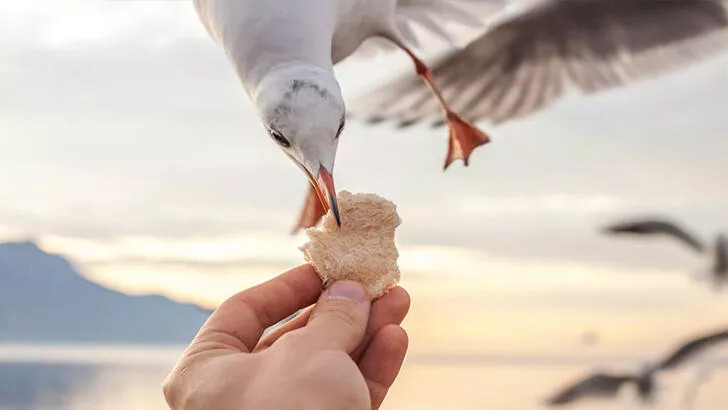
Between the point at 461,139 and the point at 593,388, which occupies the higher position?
the point at 461,139

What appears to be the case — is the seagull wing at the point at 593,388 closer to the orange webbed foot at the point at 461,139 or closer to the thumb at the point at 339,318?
the orange webbed foot at the point at 461,139

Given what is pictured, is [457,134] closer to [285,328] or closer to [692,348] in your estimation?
[285,328]

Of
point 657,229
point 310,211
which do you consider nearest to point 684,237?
point 657,229

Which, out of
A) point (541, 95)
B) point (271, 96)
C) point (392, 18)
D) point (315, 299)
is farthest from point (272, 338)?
point (541, 95)

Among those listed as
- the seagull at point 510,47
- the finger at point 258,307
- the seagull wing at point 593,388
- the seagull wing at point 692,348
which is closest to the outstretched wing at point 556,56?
the seagull at point 510,47

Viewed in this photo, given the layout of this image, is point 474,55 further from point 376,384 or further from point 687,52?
point 376,384

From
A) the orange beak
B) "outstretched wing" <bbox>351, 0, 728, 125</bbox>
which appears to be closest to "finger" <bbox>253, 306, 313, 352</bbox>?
the orange beak
